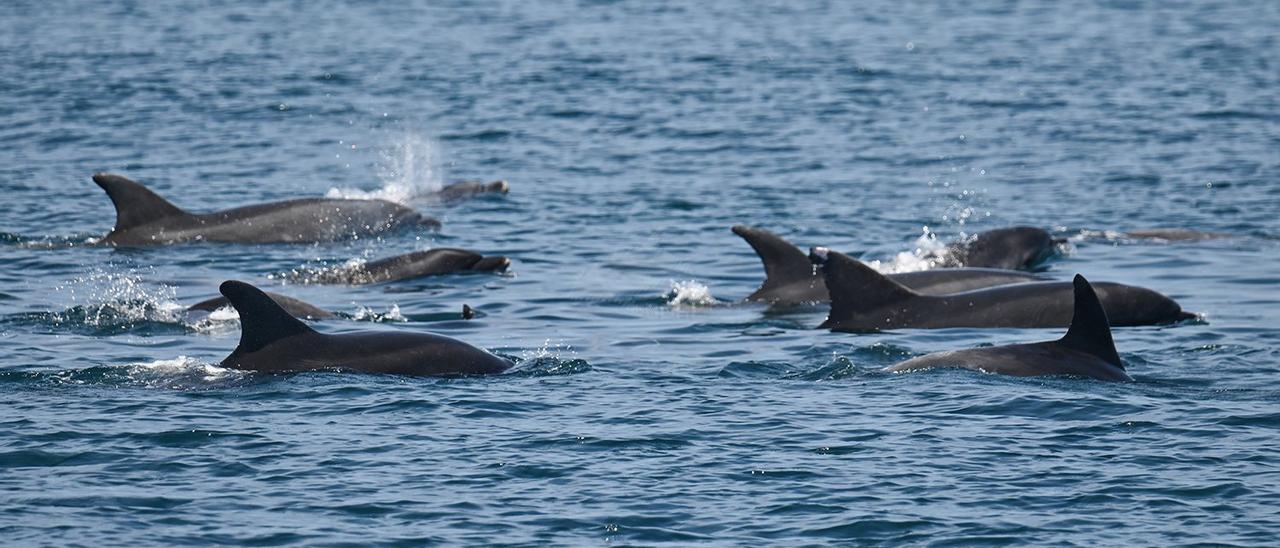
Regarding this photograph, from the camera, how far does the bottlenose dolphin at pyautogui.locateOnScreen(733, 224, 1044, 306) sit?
20531 millimetres

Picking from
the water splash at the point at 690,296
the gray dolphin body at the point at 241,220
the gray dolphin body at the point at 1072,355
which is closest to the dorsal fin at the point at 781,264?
the water splash at the point at 690,296

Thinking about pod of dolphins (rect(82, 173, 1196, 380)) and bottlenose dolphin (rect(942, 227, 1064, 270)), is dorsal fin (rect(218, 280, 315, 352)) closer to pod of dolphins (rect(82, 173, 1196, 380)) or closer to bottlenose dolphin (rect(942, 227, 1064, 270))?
pod of dolphins (rect(82, 173, 1196, 380))

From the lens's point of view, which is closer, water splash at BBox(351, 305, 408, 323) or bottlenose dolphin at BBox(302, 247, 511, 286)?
water splash at BBox(351, 305, 408, 323)

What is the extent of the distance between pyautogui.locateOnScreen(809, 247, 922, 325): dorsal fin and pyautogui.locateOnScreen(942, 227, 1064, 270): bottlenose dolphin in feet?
14.3

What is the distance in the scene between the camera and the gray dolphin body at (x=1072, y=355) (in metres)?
15.7

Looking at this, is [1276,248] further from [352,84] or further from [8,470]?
[352,84]

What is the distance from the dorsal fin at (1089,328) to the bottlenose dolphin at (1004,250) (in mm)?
7291

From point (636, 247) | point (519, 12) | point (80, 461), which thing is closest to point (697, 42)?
point (519, 12)

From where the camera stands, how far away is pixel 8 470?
1350 centimetres

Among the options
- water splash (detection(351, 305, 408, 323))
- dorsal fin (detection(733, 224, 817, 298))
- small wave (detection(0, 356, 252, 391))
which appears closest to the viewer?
small wave (detection(0, 356, 252, 391))

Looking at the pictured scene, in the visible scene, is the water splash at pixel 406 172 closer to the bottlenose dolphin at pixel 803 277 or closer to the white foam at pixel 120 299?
the white foam at pixel 120 299

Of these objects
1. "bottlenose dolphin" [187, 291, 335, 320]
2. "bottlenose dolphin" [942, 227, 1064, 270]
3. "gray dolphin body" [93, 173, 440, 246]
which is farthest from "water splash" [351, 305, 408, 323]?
"bottlenose dolphin" [942, 227, 1064, 270]

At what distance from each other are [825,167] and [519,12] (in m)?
31.1

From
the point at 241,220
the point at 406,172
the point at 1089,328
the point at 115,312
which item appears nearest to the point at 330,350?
the point at 115,312
